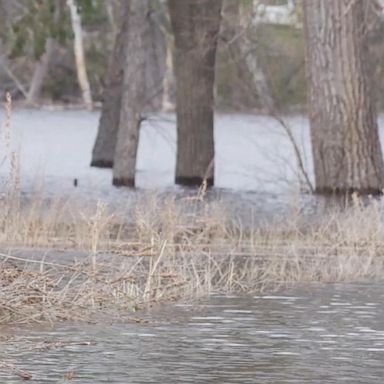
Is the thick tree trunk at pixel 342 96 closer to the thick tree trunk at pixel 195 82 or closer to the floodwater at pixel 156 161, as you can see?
the floodwater at pixel 156 161

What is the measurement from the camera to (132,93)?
2898 cm

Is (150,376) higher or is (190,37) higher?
(190,37)

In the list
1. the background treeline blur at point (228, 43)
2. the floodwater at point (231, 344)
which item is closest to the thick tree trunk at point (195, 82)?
the background treeline blur at point (228, 43)

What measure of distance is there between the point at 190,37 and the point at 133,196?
3.33m

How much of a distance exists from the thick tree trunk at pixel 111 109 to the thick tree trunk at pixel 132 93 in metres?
3.48

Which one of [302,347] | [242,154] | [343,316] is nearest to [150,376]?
[302,347]

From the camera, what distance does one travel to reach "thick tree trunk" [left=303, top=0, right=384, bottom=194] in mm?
21578

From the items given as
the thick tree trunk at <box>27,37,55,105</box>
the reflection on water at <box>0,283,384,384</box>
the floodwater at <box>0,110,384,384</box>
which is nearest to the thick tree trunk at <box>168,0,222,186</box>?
the floodwater at <box>0,110,384,384</box>

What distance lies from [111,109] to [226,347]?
26.0 metres

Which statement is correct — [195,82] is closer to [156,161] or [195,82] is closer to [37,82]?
[156,161]

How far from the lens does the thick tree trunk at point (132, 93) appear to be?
2867cm

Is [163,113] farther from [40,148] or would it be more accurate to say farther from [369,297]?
[369,297]

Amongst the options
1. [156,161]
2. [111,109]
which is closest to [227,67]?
[111,109]

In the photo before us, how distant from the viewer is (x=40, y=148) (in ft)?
160
